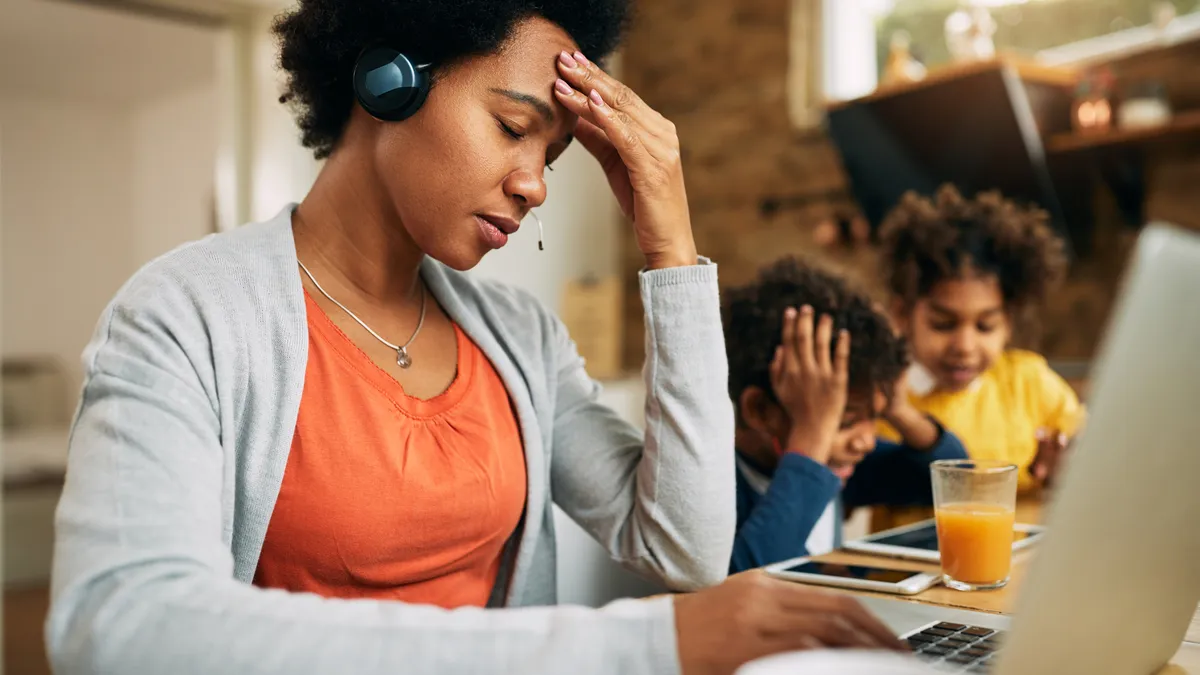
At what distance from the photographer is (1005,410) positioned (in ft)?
5.99

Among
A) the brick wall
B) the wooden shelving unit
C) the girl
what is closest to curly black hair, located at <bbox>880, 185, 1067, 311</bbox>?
the girl

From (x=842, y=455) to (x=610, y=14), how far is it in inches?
23.9

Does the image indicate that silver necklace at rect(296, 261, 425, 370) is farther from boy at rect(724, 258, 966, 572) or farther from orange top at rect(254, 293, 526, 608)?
boy at rect(724, 258, 966, 572)

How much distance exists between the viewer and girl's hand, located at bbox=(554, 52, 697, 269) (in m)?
0.93

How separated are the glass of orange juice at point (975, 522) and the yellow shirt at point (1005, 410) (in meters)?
0.74

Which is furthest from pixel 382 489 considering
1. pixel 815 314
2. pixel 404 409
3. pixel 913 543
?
pixel 815 314

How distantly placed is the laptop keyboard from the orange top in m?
0.40

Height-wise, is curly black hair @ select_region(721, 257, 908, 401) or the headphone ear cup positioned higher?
the headphone ear cup

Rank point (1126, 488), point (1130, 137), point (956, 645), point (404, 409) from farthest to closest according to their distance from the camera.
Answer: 1. point (1130, 137)
2. point (404, 409)
3. point (956, 645)
4. point (1126, 488)

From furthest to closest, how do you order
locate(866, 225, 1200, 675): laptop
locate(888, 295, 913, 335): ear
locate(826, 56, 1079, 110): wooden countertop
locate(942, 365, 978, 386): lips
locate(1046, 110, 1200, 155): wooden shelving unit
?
locate(826, 56, 1079, 110): wooden countertop, locate(1046, 110, 1200, 155): wooden shelving unit, locate(888, 295, 913, 335): ear, locate(942, 365, 978, 386): lips, locate(866, 225, 1200, 675): laptop

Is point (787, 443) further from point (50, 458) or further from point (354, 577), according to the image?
point (50, 458)

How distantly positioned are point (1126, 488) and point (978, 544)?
18.2 inches

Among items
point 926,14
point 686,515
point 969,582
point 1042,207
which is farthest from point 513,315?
point 926,14

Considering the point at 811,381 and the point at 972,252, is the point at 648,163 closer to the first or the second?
the point at 811,381
